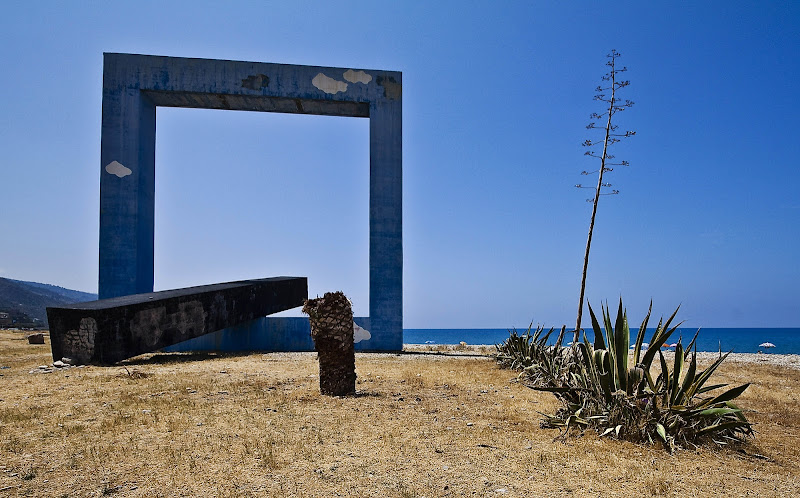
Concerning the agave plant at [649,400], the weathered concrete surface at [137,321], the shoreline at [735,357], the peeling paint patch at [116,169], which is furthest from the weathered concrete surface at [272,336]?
the agave plant at [649,400]

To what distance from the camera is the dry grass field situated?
12.1 ft

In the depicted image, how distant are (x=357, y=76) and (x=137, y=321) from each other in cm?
1039

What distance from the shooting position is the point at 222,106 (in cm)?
1789

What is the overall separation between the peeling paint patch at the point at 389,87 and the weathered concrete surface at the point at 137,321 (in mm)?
7774

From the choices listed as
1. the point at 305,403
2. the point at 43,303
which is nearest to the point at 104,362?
the point at 305,403

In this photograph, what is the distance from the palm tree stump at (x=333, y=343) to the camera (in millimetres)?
7141

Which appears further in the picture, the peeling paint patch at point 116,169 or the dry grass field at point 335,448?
the peeling paint patch at point 116,169

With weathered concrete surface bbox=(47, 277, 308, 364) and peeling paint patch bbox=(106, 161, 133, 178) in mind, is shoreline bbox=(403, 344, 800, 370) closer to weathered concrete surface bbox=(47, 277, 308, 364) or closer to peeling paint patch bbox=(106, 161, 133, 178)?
weathered concrete surface bbox=(47, 277, 308, 364)

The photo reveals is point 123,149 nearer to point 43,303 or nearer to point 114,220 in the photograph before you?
point 114,220

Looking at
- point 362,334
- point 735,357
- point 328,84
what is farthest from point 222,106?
point 735,357

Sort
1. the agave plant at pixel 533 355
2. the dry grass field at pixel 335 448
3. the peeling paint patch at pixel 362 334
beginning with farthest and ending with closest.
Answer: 1. the peeling paint patch at pixel 362 334
2. the agave plant at pixel 533 355
3. the dry grass field at pixel 335 448

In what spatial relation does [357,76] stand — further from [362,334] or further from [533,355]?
[533,355]

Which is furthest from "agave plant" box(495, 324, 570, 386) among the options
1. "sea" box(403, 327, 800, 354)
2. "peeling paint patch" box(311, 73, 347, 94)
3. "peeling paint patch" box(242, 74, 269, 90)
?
"peeling paint patch" box(242, 74, 269, 90)

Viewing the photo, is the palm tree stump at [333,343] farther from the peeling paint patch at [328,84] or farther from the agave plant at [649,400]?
the peeling paint patch at [328,84]
